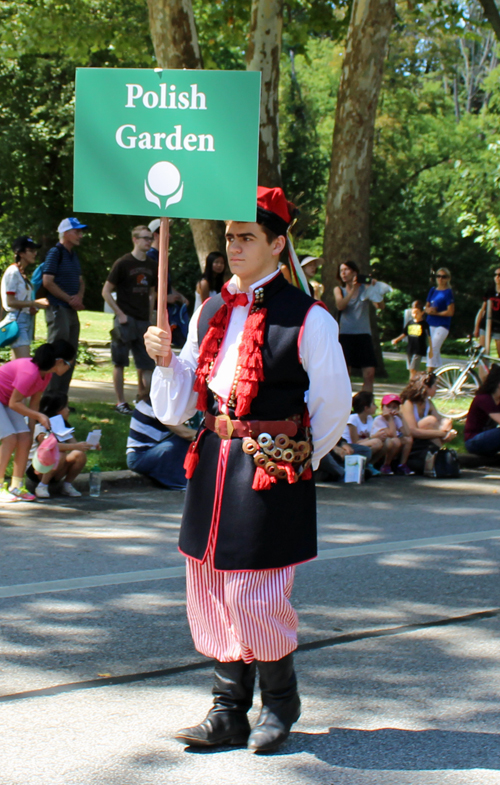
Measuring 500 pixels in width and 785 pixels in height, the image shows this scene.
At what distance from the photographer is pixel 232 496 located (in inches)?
136

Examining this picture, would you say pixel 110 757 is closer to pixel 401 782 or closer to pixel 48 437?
pixel 401 782

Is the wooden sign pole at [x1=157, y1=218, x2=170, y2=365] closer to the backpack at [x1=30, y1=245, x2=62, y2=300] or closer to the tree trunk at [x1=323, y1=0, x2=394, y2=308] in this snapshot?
the backpack at [x1=30, y1=245, x2=62, y2=300]

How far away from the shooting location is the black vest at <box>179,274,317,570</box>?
3426mm

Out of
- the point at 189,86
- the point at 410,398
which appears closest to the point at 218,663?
the point at 189,86

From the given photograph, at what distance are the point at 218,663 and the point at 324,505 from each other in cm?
474

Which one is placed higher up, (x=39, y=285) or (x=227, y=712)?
(x=39, y=285)

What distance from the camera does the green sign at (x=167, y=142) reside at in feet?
11.5

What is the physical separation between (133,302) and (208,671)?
24.7ft

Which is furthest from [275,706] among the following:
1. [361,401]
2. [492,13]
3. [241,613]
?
[492,13]

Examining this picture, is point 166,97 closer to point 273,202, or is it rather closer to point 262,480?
point 273,202

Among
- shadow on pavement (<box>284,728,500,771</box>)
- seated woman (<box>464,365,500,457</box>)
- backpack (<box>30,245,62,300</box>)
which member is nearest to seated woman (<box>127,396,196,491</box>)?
backpack (<box>30,245,62,300</box>)

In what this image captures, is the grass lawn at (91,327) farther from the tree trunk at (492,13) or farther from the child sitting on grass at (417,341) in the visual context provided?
the tree trunk at (492,13)

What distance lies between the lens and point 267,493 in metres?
3.43

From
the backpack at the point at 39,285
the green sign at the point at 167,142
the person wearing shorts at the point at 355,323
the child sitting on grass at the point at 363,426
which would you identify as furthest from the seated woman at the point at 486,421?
the green sign at the point at 167,142
